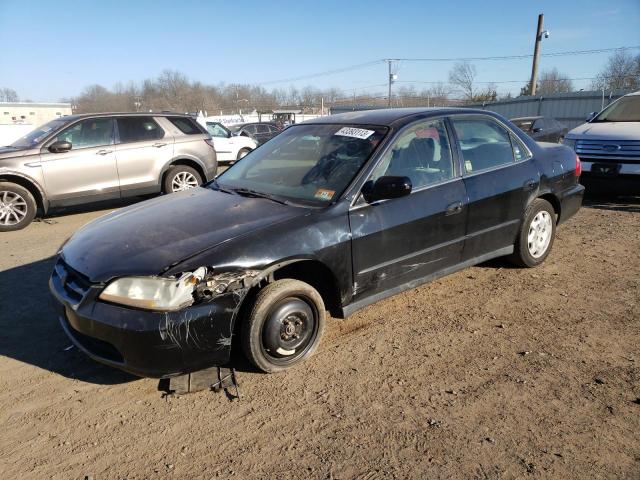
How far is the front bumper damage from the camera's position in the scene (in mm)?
2561

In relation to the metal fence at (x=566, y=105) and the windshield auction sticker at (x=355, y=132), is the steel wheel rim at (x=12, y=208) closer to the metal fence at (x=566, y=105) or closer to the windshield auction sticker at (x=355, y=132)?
the windshield auction sticker at (x=355, y=132)

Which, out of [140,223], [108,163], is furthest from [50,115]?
[140,223]

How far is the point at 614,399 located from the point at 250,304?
2244 mm

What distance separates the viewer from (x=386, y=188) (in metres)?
3.18

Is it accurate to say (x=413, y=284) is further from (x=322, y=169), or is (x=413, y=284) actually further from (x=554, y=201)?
(x=554, y=201)

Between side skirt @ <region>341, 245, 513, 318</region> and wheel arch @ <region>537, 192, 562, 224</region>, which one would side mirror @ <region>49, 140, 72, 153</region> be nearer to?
side skirt @ <region>341, 245, 513, 318</region>

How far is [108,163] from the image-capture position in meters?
7.47

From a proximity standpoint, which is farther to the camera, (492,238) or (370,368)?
(492,238)

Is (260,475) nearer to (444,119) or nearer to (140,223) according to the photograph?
(140,223)

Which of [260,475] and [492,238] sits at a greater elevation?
[492,238]

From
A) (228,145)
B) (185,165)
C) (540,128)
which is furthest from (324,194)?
(540,128)

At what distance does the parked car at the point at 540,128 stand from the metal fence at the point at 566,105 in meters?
7.11

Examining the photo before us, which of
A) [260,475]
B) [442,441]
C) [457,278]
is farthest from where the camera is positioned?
[457,278]

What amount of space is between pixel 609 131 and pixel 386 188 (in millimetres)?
6290
